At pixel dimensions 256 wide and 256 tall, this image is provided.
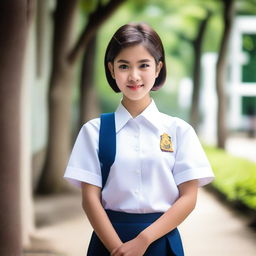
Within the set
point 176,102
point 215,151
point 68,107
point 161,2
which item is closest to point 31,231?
point 68,107

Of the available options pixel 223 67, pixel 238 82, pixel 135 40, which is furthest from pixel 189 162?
pixel 238 82

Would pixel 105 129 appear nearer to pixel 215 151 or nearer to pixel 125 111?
pixel 125 111

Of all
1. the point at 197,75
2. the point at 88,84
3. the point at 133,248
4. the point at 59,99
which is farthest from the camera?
the point at 197,75

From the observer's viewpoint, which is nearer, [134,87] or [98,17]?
[134,87]

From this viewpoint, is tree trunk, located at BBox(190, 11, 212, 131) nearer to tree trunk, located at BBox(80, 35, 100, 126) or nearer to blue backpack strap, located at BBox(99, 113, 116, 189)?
tree trunk, located at BBox(80, 35, 100, 126)

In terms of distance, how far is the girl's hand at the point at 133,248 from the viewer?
1889mm

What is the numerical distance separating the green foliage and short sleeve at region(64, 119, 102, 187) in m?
4.64

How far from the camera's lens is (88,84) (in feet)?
37.8

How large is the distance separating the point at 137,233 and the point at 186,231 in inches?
177

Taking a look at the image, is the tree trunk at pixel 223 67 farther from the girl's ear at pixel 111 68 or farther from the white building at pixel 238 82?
the white building at pixel 238 82

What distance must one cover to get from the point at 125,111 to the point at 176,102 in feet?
80.1

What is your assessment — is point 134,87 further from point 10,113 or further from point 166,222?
point 10,113

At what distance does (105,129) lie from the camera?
2.00 meters

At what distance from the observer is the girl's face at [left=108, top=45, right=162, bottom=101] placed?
198 centimetres
